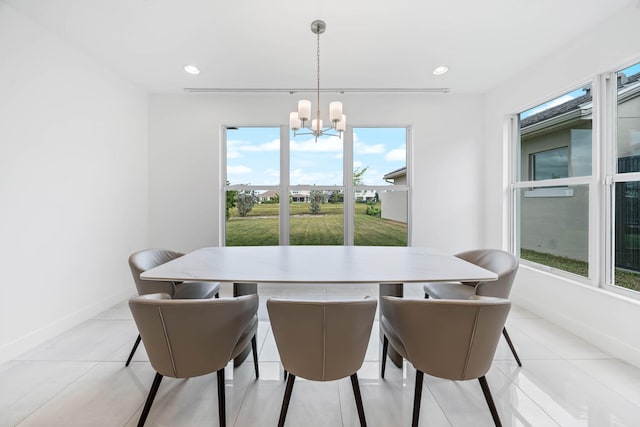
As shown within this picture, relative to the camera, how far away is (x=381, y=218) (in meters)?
3.86

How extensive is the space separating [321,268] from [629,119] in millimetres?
2735

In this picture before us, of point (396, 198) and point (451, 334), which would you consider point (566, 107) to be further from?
point (451, 334)

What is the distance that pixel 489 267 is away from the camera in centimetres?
216

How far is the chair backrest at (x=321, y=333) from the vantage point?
1155 millimetres

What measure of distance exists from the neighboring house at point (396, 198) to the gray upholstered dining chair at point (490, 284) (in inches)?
58.4

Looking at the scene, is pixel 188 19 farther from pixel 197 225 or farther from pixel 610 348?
pixel 610 348

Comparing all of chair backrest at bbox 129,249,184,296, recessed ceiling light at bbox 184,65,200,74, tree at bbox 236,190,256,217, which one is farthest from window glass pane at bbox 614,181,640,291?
recessed ceiling light at bbox 184,65,200,74

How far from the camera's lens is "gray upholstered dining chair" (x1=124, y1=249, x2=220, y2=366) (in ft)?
6.27

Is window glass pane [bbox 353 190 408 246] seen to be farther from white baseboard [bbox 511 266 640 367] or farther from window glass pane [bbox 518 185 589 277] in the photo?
white baseboard [bbox 511 266 640 367]

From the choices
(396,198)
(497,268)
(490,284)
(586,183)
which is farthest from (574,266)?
(396,198)

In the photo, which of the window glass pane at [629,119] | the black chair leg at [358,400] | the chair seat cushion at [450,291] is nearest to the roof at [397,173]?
the chair seat cushion at [450,291]

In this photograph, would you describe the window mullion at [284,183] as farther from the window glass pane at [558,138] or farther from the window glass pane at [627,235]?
the window glass pane at [627,235]

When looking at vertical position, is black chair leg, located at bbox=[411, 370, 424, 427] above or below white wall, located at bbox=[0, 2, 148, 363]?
below

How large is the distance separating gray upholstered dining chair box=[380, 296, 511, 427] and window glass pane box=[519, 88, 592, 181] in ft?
7.44
